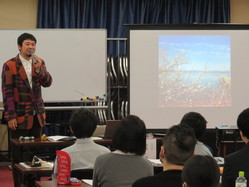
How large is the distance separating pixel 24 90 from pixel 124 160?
8.57ft

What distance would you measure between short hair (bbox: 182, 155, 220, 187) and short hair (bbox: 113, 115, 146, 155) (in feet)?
2.83

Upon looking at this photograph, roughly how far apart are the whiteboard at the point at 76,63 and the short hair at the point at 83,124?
13.1 feet

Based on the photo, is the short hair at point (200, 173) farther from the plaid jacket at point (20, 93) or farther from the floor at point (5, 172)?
the floor at point (5, 172)

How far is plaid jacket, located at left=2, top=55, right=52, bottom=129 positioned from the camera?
4.97m

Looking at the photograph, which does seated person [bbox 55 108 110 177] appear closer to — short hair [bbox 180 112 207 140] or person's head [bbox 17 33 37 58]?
short hair [bbox 180 112 207 140]

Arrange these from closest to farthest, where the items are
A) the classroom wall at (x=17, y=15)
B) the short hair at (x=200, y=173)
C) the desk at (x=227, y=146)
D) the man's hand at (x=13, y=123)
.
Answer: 1. the short hair at (x=200, y=173)
2. the man's hand at (x=13, y=123)
3. the desk at (x=227, y=146)
4. the classroom wall at (x=17, y=15)

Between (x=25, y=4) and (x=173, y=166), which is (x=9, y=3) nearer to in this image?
(x=25, y=4)

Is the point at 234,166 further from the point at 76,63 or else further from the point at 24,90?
the point at 76,63

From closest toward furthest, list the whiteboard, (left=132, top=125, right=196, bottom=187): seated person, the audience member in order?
(left=132, top=125, right=196, bottom=187): seated person < the audience member < the whiteboard

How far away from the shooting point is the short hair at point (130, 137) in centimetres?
264

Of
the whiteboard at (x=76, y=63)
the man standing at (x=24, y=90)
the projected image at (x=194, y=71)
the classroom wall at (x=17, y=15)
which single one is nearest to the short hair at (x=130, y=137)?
the man standing at (x=24, y=90)

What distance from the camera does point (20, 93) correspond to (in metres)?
5.02

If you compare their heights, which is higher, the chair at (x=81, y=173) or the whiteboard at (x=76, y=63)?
the whiteboard at (x=76, y=63)

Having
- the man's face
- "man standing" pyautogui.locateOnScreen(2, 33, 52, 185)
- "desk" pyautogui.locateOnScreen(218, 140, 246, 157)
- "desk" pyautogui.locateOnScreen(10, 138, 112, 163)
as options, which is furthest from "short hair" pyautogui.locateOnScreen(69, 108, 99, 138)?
"desk" pyautogui.locateOnScreen(218, 140, 246, 157)
